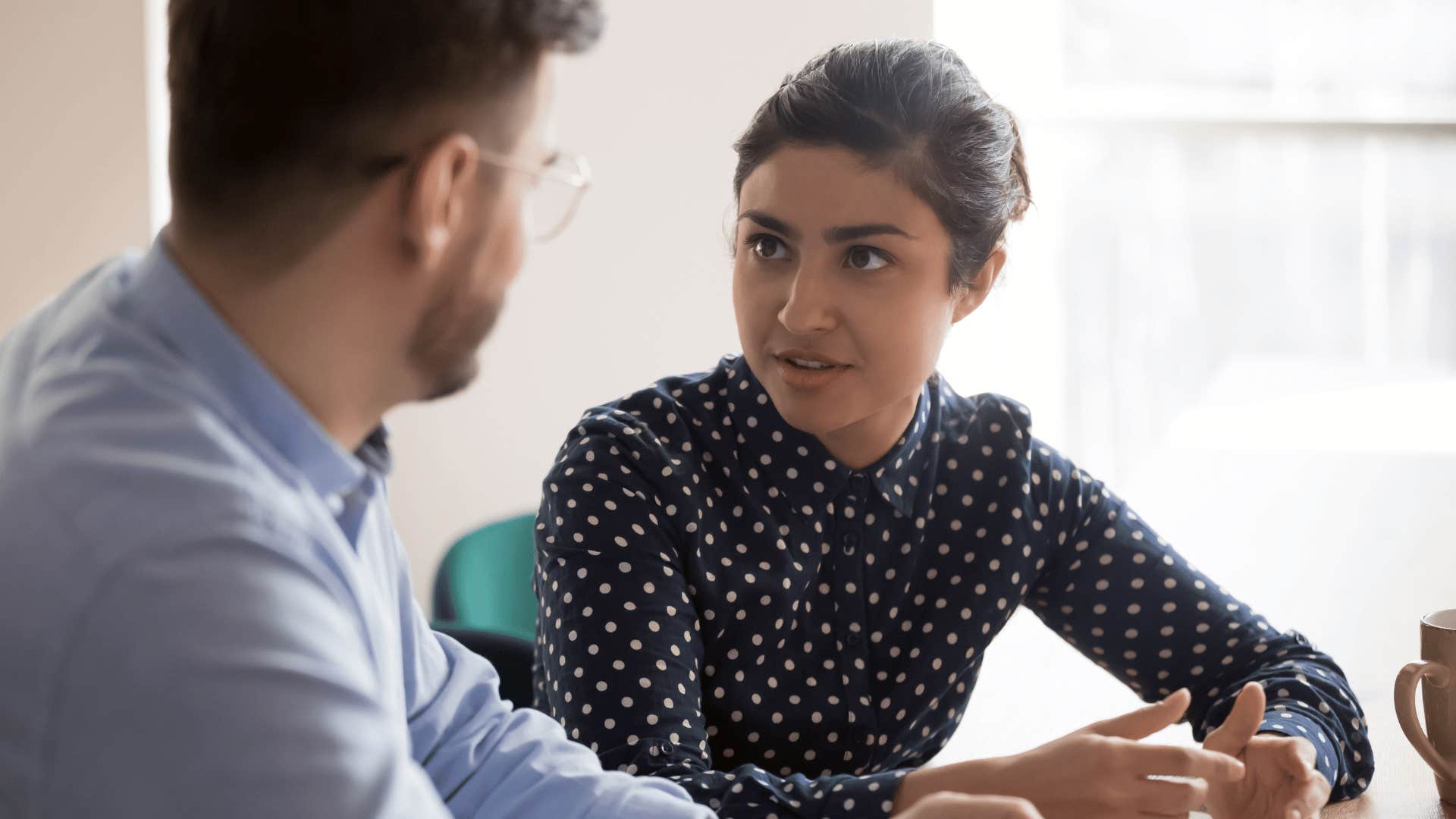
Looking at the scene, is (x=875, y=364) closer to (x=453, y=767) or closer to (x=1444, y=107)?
(x=453, y=767)

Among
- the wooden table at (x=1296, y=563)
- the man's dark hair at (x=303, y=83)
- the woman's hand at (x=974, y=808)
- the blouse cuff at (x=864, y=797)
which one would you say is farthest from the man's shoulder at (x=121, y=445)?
the wooden table at (x=1296, y=563)

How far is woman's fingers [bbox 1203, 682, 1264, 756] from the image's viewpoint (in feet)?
4.16

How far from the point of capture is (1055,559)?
5.30 ft

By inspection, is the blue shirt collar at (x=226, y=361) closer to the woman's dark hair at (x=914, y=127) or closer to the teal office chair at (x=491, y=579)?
the woman's dark hair at (x=914, y=127)

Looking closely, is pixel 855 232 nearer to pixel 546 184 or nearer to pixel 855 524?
pixel 855 524

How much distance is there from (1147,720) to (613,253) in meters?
2.14

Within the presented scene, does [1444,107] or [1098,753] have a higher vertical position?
[1444,107]

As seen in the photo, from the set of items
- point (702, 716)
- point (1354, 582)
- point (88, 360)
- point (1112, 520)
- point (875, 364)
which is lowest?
point (1354, 582)

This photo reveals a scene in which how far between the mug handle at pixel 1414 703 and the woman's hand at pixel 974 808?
19.8 inches

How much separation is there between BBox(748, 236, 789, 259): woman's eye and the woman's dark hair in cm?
8

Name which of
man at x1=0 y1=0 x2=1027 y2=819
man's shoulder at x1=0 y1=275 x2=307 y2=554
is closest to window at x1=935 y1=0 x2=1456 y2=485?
man at x1=0 y1=0 x2=1027 y2=819

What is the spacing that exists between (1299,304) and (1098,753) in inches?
89.4

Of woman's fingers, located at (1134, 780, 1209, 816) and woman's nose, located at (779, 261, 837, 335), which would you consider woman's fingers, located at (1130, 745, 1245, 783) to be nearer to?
woman's fingers, located at (1134, 780, 1209, 816)

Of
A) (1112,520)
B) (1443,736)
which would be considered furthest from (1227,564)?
(1443,736)
